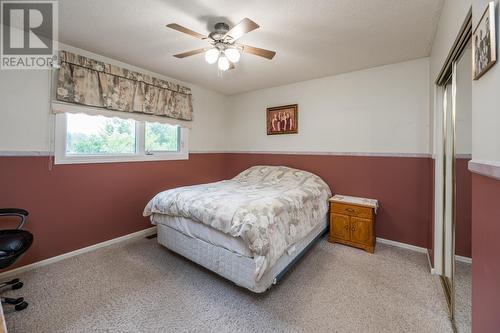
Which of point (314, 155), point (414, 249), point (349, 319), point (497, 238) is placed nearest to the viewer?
point (497, 238)

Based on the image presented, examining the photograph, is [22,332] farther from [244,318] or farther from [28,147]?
[28,147]

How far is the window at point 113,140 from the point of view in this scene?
249cm

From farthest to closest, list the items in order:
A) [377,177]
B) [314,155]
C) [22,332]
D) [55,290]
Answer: [314,155] < [377,177] < [55,290] < [22,332]

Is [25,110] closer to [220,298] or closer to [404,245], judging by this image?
[220,298]

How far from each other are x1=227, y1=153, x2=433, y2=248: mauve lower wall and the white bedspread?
489mm

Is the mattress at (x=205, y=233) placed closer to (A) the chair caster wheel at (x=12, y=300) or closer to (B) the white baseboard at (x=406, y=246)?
(A) the chair caster wheel at (x=12, y=300)

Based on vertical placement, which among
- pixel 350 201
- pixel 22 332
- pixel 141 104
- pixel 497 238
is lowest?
pixel 22 332

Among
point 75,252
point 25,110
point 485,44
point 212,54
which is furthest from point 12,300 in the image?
point 485,44

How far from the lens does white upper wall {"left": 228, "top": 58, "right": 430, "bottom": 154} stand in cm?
273

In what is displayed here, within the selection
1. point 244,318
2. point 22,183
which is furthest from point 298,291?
point 22,183

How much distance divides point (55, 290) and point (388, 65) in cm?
445

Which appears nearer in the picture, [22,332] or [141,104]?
[22,332]

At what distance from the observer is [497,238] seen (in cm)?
84

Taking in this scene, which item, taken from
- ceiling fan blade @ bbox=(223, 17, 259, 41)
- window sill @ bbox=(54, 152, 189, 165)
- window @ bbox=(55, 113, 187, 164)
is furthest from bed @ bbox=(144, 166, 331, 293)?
ceiling fan blade @ bbox=(223, 17, 259, 41)
